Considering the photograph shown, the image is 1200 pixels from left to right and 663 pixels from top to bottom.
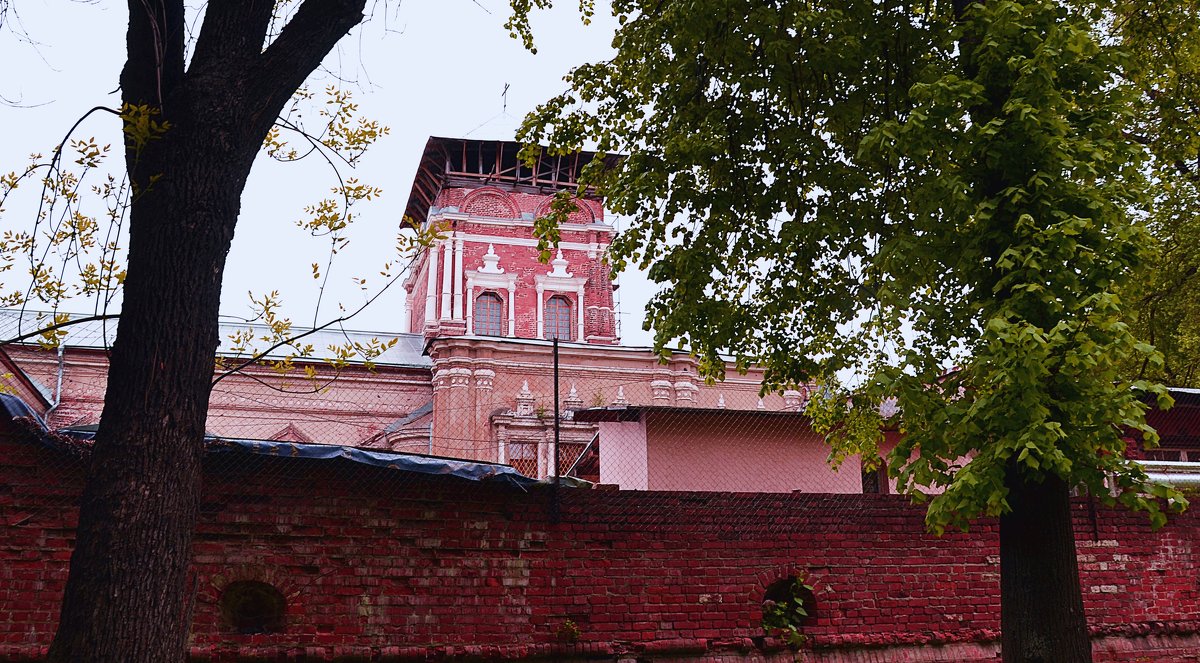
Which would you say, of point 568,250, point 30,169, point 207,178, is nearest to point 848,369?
point 207,178

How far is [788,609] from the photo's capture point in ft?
27.6

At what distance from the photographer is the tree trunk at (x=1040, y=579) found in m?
6.05

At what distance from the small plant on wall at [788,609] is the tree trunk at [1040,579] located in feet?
7.22

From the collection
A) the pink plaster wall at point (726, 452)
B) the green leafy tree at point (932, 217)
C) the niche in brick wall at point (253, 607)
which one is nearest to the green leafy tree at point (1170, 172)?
the green leafy tree at point (932, 217)

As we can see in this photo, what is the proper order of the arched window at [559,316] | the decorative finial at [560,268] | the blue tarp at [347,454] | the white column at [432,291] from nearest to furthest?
the blue tarp at [347,454], the white column at [432,291], the arched window at [559,316], the decorative finial at [560,268]

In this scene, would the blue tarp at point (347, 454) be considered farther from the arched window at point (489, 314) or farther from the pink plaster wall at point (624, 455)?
the arched window at point (489, 314)

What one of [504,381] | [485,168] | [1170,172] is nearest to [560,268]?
[485,168]

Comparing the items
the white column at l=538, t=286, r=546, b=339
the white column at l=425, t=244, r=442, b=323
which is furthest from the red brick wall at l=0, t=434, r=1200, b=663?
the white column at l=425, t=244, r=442, b=323

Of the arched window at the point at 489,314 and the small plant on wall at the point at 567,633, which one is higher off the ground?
the arched window at the point at 489,314

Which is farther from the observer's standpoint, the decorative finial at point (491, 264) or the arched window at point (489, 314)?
the decorative finial at point (491, 264)

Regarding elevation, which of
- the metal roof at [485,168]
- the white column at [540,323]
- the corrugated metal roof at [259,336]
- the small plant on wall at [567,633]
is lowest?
the small plant on wall at [567,633]

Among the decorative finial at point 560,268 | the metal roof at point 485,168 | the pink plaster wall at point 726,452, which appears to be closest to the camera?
the pink plaster wall at point 726,452

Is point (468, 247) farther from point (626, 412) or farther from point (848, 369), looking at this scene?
point (848, 369)

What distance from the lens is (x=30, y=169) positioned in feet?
16.6
